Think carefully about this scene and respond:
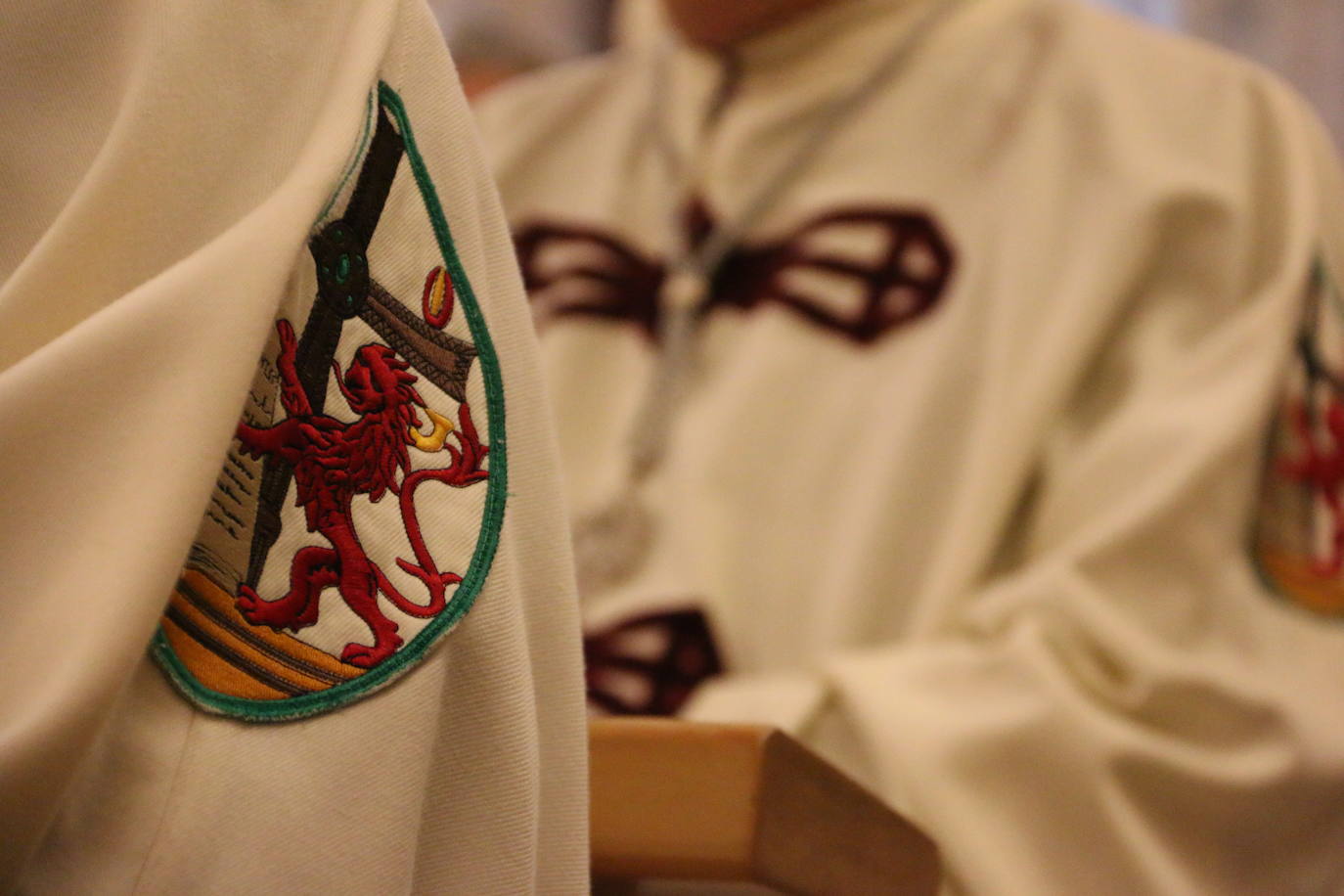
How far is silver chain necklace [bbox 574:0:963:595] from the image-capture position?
98 cm

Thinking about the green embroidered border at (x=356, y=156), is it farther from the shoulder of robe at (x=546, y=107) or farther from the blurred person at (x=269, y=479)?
the shoulder of robe at (x=546, y=107)

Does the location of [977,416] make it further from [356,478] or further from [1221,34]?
[1221,34]

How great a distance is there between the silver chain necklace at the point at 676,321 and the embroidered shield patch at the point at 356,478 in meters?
0.60

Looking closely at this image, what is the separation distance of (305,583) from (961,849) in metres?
0.45

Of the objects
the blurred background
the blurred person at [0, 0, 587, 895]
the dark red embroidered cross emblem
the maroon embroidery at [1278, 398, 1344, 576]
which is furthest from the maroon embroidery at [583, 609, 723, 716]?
the blurred background

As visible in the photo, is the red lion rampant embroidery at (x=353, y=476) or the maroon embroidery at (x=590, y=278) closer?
the red lion rampant embroidery at (x=353, y=476)

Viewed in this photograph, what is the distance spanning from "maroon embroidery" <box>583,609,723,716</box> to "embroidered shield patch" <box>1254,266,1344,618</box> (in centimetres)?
33

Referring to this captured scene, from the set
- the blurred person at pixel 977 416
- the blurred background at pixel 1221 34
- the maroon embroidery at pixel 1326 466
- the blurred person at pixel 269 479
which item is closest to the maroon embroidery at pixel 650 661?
the blurred person at pixel 977 416

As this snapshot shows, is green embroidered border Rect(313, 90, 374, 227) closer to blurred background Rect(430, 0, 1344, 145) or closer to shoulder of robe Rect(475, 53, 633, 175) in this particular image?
shoulder of robe Rect(475, 53, 633, 175)

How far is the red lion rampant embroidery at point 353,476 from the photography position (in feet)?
1.19

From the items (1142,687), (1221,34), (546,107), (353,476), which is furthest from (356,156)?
(1221,34)

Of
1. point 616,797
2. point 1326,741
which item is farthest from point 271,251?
point 1326,741

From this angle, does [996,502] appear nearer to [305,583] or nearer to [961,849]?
[961,849]

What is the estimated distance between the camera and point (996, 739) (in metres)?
0.76
